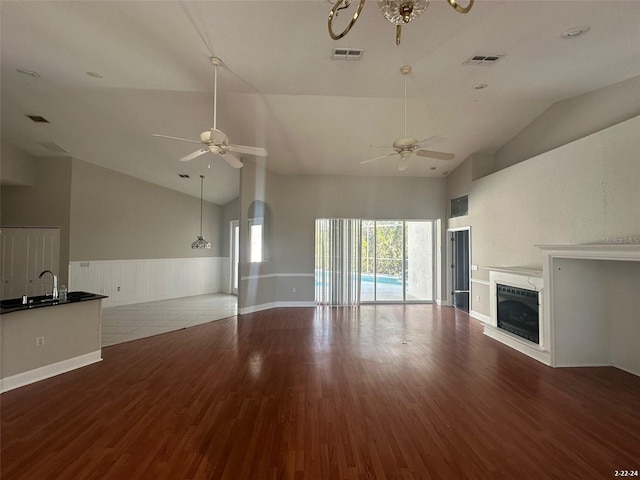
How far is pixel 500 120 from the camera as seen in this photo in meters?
5.27

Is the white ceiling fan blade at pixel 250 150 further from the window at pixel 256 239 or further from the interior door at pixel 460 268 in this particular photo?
the interior door at pixel 460 268

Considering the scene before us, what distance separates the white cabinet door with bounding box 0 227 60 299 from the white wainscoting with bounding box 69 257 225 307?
0.50 meters

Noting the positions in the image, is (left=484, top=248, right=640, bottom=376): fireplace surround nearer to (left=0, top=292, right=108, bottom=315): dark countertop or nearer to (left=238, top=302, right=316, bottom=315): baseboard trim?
(left=238, top=302, right=316, bottom=315): baseboard trim

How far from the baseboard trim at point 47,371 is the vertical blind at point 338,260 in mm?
4746

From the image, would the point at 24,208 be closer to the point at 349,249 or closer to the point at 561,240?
the point at 349,249

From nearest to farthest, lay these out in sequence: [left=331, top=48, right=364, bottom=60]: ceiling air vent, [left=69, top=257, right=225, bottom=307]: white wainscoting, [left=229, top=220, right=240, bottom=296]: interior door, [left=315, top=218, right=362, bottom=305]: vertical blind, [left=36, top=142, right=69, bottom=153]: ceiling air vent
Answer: [left=331, top=48, right=364, bottom=60]: ceiling air vent
[left=36, top=142, right=69, bottom=153]: ceiling air vent
[left=69, top=257, right=225, bottom=307]: white wainscoting
[left=315, top=218, right=362, bottom=305]: vertical blind
[left=229, top=220, right=240, bottom=296]: interior door

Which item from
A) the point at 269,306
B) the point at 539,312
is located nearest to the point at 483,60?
the point at 539,312

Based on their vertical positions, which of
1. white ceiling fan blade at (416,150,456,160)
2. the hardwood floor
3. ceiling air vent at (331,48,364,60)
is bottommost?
the hardwood floor

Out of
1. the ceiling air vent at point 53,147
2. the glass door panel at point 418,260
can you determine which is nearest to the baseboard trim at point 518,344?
the glass door panel at point 418,260

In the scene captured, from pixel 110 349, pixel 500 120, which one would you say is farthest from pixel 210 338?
pixel 500 120

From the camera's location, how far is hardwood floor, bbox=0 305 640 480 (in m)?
2.05

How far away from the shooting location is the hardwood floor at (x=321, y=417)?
2.05m

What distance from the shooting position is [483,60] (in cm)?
315

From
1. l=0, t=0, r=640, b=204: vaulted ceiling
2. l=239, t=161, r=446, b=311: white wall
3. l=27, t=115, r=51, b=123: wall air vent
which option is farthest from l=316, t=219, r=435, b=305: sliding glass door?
l=27, t=115, r=51, b=123: wall air vent
